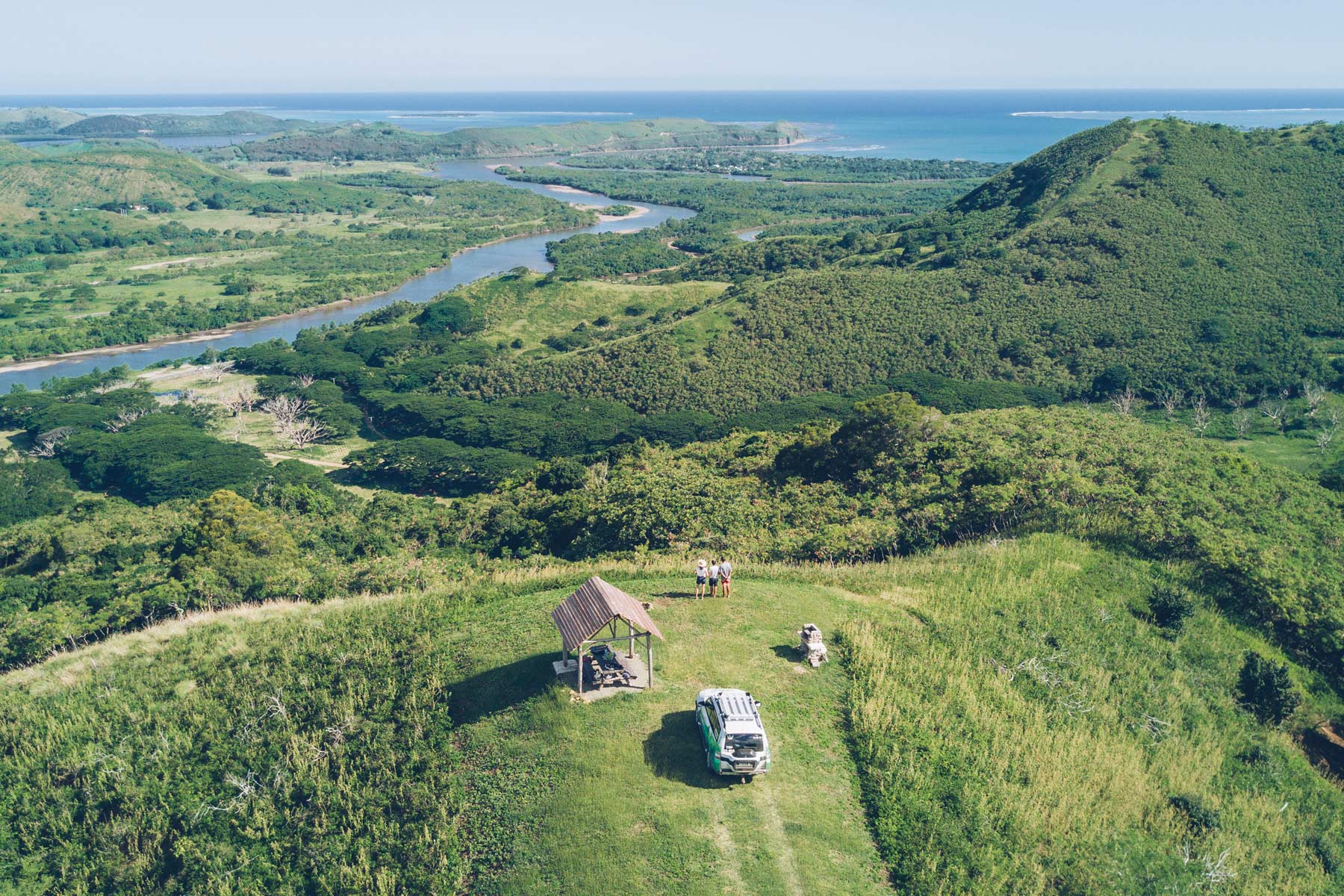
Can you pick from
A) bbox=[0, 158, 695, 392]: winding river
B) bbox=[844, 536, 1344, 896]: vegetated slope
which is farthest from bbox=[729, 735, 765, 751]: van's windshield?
bbox=[0, 158, 695, 392]: winding river

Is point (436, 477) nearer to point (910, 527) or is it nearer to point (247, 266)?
point (910, 527)

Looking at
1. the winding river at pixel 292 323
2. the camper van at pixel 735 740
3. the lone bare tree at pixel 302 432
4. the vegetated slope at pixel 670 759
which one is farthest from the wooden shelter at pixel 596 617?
the winding river at pixel 292 323

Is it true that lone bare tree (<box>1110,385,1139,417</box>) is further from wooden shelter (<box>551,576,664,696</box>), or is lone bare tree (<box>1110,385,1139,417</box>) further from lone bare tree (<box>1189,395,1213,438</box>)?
wooden shelter (<box>551,576,664,696</box>)

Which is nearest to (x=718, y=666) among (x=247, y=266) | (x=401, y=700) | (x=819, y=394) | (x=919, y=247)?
(x=401, y=700)

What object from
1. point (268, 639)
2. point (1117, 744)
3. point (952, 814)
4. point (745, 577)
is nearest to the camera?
point (952, 814)

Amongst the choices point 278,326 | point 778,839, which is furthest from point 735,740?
point 278,326

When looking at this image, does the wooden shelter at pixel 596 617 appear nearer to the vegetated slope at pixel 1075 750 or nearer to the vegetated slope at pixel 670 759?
the vegetated slope at pixel 670 759
